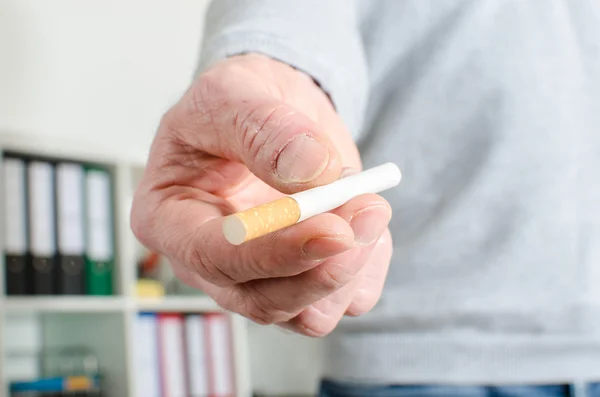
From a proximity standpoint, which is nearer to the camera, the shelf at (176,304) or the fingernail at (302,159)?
the fingernail at (302,159)

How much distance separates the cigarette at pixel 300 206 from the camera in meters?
0.27

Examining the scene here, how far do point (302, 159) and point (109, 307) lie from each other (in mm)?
1220

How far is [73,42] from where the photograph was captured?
5.99 feet

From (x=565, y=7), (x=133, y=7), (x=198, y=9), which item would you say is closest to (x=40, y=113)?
(x=133, y=7)

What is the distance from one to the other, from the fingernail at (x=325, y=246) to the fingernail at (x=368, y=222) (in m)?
0.03

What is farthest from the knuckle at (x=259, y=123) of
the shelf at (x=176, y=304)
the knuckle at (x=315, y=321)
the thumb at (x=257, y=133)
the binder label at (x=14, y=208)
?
the shelf at (x=176, y=304)

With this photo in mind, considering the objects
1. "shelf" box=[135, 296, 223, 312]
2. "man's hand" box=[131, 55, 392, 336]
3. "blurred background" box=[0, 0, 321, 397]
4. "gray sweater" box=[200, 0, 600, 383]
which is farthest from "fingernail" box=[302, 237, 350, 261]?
"shelf" box=[135, 296, 223, 312]

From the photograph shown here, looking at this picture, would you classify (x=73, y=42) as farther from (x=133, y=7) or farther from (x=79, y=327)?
(x=79, y=327)

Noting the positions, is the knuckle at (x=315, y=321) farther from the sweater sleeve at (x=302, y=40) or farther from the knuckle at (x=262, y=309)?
the sweater sleeve at (x=302, y=40)

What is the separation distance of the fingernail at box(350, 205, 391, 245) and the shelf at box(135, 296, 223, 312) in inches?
49.5

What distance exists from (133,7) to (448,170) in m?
1.63

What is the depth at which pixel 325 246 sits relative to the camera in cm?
30

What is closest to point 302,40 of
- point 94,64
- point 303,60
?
point 303,60

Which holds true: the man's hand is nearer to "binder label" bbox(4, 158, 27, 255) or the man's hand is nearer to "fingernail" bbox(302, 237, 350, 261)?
"fingernail" bbox(302, 237, 350, 261)
